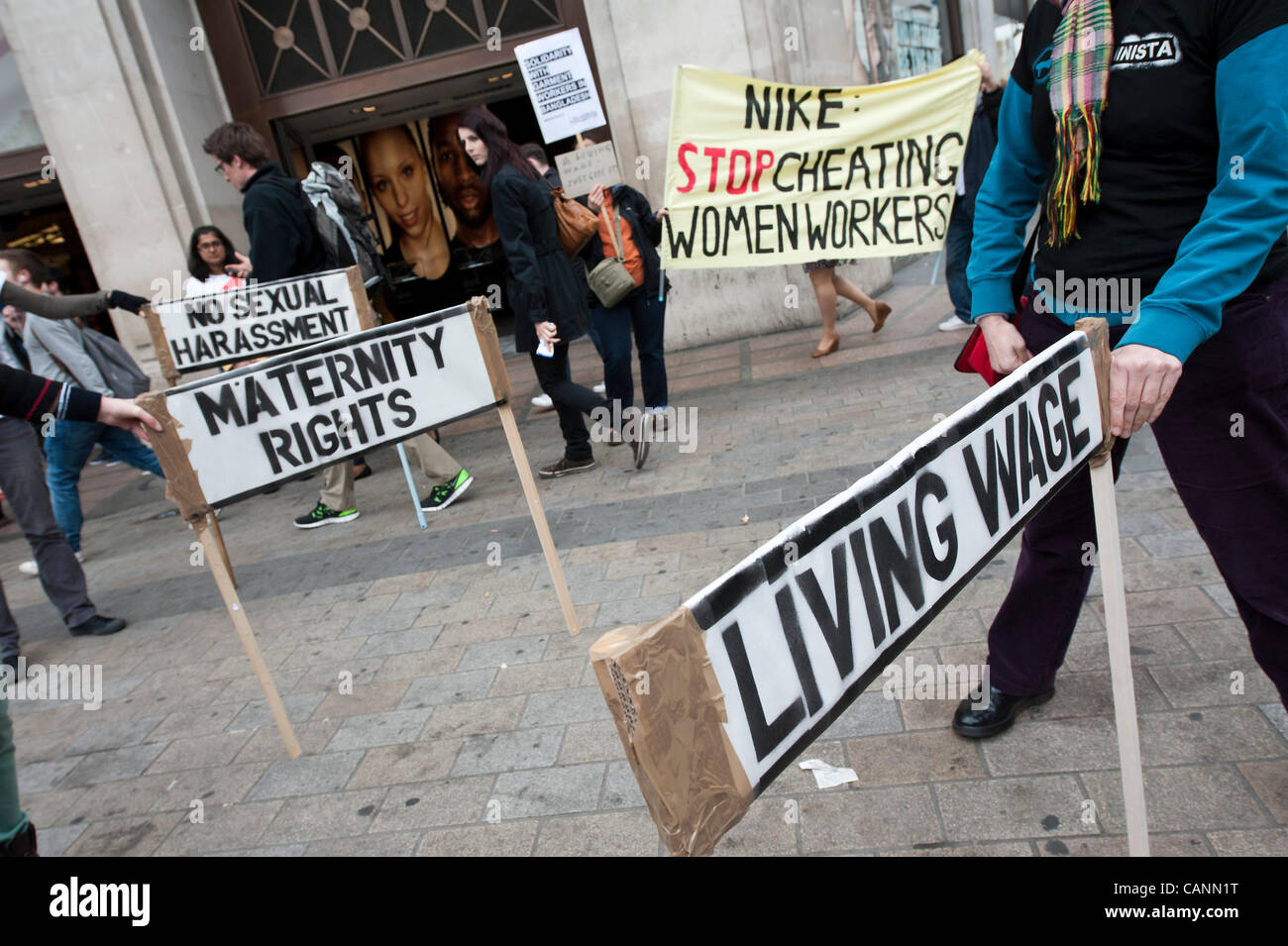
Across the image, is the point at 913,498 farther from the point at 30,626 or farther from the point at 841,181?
the point at 30,626

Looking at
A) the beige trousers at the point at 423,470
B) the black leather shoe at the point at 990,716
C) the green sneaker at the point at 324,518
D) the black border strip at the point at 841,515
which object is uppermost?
the black border strip at the point at 841,515

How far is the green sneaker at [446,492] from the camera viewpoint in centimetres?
581

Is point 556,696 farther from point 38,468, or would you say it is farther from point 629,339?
point 38,468

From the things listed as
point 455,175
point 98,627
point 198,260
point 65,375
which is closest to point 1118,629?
point 98,627

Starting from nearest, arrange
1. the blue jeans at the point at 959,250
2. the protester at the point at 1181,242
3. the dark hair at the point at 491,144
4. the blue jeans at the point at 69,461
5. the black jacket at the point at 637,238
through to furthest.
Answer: the protester at the point at 1181,242, the dark hair at the point at 491,144, the black jacket at the point at 637,238, the blue jeans at the point at 69,461, the blue jeans at the point at 959,250

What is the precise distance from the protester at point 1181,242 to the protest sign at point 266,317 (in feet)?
13.8

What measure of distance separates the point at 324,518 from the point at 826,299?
13.6ft

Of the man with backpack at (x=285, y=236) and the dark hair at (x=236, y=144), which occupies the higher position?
the dark hair at (x=236, y=144)

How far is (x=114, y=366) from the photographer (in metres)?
6.33

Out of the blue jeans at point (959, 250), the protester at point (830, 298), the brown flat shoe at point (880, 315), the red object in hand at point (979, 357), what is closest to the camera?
the red object in hand at point (979, 357)

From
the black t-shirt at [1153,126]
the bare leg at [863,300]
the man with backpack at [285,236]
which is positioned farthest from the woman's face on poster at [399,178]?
the black t-shirt at [1153,126]

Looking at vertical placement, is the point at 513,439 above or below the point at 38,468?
below

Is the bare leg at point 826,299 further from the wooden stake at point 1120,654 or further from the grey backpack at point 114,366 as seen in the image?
the wooden stake at point 1120,654

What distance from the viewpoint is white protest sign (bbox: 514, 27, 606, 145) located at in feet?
20.9
